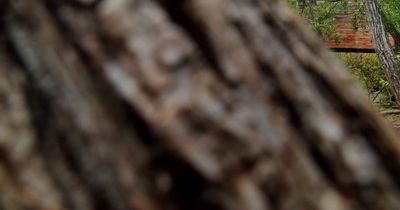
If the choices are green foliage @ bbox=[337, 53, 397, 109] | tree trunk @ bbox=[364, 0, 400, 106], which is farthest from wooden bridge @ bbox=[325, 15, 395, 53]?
tree trunk @ bbox=[364, 0, 400, 106]

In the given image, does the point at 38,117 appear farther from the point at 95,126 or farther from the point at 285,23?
the point at 285,23

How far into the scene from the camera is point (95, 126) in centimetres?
72

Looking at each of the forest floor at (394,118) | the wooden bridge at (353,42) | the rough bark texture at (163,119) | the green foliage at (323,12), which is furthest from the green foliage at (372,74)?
the rough bark texture at (163,119)

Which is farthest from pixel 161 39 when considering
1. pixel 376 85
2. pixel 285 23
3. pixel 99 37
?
pixel 376 85

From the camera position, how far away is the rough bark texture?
706 mm

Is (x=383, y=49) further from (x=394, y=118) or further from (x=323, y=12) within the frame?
(x=394, y=118)

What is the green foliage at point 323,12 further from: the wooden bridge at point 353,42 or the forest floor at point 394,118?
the wooden bridge at point 353,42

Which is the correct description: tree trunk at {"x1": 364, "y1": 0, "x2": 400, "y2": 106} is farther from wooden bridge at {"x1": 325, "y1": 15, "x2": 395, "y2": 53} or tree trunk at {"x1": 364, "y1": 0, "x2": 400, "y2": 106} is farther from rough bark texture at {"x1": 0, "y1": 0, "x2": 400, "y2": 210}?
rough bark texture at {"x1": 0, "y1": 0, "x2": 400, "y2": 210}

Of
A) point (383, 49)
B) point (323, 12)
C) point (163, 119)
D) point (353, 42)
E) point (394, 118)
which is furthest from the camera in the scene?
point (353, 42)

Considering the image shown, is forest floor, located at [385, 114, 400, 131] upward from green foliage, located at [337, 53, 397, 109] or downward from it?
downward

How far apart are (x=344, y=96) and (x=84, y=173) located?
0.97 feet

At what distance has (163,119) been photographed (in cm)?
70

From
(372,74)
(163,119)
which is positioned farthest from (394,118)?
(163,119)

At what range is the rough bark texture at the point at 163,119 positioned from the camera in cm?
71
